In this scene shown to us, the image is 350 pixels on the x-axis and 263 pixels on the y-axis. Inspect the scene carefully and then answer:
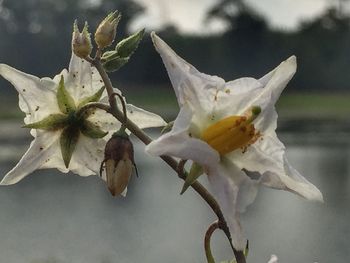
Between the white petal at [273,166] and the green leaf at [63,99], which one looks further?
the green leaf at [63,99]

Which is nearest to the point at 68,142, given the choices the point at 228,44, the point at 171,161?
the point at 171,161

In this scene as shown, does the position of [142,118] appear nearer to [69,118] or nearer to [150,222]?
[69,118]

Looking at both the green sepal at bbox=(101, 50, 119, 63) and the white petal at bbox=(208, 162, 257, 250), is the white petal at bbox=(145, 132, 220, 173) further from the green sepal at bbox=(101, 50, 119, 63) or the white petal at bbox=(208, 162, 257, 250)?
the green sepal at bbox=(101, 50, 119, 63)

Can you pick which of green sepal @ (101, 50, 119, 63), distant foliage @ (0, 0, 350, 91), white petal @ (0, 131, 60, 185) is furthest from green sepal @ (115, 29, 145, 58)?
distant foliage @ (0, 0, 350, 91)

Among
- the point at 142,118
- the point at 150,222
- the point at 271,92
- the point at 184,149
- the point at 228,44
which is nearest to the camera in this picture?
the point at 184,149

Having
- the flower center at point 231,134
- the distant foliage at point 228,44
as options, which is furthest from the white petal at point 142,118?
the distant foliage at point 228,44

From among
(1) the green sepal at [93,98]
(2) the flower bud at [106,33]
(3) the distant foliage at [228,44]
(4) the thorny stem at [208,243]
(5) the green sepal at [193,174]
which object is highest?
(2) the flower bud at [106,33]

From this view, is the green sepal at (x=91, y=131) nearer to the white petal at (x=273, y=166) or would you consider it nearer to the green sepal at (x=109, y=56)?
the green sepal at (x=109, y=56)
